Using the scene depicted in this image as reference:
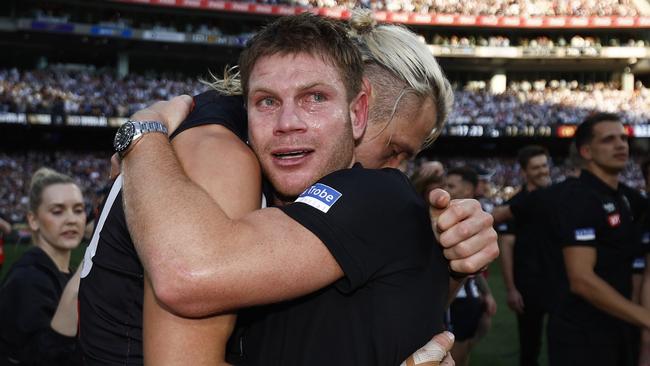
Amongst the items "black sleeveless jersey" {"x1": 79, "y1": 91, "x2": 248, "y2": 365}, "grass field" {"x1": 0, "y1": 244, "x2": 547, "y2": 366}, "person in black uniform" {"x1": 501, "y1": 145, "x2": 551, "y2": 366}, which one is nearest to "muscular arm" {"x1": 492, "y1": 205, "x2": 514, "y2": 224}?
"person in black uniform" {"x1": 501, "y1": 145, "x2": 551, "y2": 366}

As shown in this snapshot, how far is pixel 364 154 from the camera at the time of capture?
2.48 metres

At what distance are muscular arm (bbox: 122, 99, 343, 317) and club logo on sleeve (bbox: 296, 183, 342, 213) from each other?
0.25 feet

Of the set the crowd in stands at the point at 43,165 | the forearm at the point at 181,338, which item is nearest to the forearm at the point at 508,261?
the forearm at the point at 181,338

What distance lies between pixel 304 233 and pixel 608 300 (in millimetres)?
3435

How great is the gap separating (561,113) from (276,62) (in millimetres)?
41465

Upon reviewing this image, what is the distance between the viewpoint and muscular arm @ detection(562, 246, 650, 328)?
446 cm

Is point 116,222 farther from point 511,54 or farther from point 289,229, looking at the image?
point 511,54

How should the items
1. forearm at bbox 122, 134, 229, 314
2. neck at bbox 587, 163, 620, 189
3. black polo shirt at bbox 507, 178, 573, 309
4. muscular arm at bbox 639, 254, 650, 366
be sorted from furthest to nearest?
black polo shirt at bbox 507, 178, 573, 309
neck at bbox 587, 163, 620, 189
muscular arm at bbox 639, 254, 650, 366
forearm at bbox 122, 134, 229, 314

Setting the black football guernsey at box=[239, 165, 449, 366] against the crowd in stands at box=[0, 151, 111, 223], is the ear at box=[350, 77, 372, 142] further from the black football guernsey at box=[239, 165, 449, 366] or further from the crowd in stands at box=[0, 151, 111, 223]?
the crowd in stands at box=[0, 151, 111, 223]

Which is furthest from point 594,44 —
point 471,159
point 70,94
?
point 70,94

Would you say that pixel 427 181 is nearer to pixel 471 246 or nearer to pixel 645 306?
pixel 645 306

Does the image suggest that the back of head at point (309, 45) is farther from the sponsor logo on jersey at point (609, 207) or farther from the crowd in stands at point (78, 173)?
the crowd in stands at point (78, 173)

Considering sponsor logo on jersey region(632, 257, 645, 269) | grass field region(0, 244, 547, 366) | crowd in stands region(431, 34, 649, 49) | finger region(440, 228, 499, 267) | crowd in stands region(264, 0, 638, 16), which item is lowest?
grass field region(0, 244, 547, 366)

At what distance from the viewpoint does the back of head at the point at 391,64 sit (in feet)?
7.90
